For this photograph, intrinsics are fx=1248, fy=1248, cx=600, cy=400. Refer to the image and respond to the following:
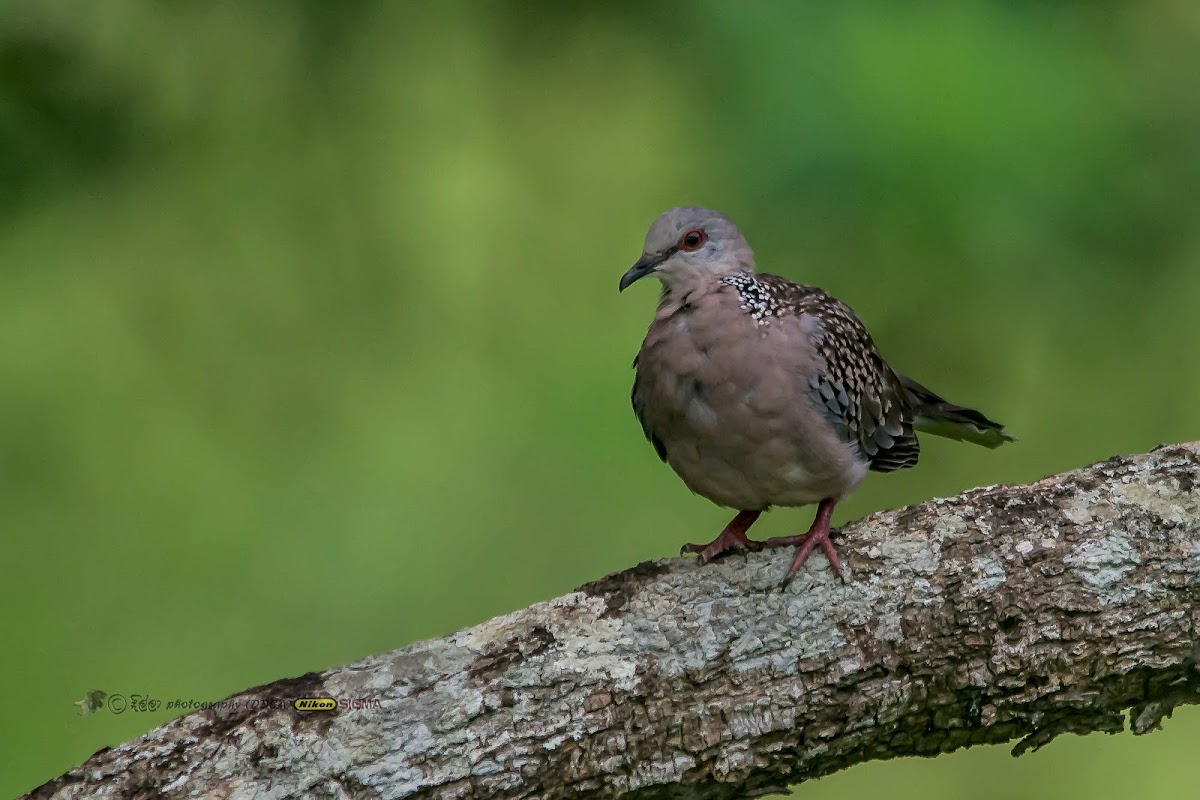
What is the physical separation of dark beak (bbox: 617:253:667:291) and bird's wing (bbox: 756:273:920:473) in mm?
296

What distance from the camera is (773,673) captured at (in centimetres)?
284

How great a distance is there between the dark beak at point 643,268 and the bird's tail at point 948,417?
90 cm

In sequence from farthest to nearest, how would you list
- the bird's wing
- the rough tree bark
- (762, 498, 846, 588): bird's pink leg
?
1. the bird's wing
2. (762, 498, 846, 588): bird's pink leg
3. the rough tree bark

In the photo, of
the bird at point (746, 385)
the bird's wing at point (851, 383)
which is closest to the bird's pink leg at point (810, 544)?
the bird at point (746, 385)

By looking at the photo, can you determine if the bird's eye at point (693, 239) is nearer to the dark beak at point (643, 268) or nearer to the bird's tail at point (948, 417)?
the dark beak at point (643, 268)

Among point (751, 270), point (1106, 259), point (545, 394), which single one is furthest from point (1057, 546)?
point (545, 394)

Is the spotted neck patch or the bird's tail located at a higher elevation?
the spotted neck patch

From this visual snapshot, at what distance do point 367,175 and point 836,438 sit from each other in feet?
5.09

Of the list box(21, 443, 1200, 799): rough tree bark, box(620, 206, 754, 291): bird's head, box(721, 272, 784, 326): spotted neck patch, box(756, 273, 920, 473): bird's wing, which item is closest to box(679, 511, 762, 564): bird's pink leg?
box(21, 443, 1200, 799): rough tree bark

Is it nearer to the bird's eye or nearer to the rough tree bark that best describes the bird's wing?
the bird's eye

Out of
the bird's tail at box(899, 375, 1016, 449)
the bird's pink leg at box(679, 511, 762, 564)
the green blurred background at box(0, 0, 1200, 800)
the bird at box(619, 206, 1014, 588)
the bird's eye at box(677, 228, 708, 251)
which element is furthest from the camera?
the bird's tail at box(899, 375, 1016, 449)

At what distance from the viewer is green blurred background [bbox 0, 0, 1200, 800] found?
224cm

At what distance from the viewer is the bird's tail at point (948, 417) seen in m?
3.94

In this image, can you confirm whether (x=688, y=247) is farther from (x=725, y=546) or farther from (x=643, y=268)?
(x=725, y=546)
